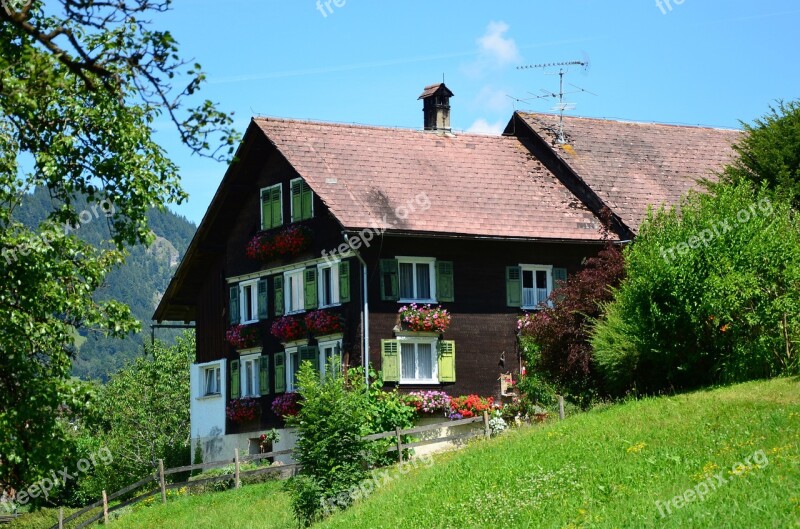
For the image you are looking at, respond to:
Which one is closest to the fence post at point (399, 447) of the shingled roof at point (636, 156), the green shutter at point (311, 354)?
the green shutter at point (311, 354)

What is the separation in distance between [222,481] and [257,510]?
5.74 metres

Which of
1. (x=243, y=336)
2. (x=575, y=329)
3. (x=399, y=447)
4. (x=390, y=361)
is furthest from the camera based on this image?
(x=243, y=336)

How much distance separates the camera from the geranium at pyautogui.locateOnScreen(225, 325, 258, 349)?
143 ft

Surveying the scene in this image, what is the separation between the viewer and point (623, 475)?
22.2 meters

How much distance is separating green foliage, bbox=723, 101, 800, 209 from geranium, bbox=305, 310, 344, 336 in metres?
12.6

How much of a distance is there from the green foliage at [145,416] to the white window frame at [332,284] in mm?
17926

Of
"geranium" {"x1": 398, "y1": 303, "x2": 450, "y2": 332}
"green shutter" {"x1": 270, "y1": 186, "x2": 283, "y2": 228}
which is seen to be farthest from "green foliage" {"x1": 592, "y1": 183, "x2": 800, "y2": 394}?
A: "green shutter" {"x1": 270, "y1": 186, "x2": 283, "y2": 228}

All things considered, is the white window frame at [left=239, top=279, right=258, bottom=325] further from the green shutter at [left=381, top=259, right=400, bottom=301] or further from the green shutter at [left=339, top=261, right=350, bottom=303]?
the green shutter at [left=381, top=259, right=400, bottom=301]

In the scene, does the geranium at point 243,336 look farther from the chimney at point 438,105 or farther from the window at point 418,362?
the chimney at point 438,105

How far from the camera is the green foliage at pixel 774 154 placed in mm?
37406

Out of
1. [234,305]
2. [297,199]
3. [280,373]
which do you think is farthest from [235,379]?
[297,199]

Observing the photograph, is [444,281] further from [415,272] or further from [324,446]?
[324,446]

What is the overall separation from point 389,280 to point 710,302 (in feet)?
41.2

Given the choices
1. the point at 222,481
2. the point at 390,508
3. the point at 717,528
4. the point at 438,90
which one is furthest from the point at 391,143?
the point at 717,528
